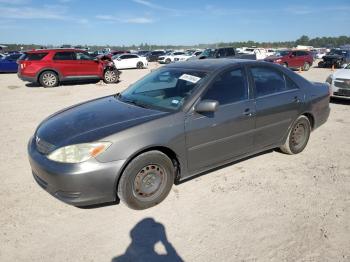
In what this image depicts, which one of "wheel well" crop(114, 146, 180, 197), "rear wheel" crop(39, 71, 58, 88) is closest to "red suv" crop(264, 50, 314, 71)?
"rear wheel" crop(39, 71, 58, 88)

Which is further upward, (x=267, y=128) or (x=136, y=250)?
(x=267, y=128)

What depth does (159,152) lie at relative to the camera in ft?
11.7

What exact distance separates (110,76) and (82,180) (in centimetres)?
1383

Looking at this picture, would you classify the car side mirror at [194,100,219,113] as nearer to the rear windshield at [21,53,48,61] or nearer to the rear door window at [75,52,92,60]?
the rear windshield at [21,53,48,61]

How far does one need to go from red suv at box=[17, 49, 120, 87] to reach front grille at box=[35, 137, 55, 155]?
11.7 metres

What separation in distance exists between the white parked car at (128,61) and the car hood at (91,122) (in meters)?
24.0

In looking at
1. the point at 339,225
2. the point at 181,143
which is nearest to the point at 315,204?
the point at 339,225

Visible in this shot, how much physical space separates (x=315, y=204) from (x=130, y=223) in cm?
219

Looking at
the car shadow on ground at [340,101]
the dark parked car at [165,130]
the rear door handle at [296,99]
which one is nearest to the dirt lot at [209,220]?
the dark parked car at [165,130]

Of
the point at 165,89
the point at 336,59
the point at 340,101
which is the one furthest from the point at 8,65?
the point at 336,59

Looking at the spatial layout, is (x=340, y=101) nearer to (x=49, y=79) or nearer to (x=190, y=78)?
(x=190, y=78)

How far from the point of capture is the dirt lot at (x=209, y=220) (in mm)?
2936

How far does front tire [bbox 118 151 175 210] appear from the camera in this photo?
3.40 meters

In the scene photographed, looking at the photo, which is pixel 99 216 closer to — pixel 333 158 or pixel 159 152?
pixel 159 152
